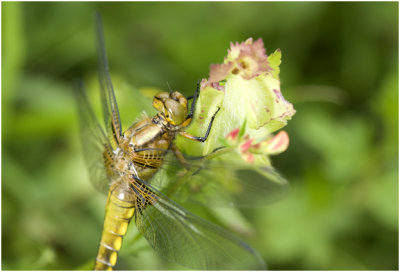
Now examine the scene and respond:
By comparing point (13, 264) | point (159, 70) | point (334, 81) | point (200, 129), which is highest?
point (334, 81)

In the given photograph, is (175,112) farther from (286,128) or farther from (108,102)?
(286,128)

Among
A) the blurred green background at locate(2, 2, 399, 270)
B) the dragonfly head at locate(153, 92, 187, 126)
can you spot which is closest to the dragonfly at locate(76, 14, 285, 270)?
Result: the dragonfly head at locate(153, 92, 187, 126)

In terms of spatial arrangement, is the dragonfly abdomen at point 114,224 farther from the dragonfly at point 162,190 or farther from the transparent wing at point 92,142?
the transparent wing at point 92,142

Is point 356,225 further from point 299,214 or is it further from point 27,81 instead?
point 27,81

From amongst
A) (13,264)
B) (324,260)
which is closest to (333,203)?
(324,260)

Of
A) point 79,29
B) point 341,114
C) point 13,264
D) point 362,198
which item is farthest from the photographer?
point 79,29

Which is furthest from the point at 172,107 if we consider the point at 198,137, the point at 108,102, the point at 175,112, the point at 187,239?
the point at 187,239

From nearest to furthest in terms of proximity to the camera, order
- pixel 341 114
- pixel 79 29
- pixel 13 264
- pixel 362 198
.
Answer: pixel 13 264, pixel 362 198, pixel 341 114, pixel 79 29

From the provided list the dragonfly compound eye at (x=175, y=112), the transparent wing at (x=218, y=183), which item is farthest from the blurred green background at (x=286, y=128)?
the dragonfly compound eye at (x=175, y=112)

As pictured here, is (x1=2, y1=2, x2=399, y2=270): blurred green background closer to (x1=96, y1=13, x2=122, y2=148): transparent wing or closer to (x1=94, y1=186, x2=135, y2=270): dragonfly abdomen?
(x1=96, y1=13, x2=122, y2=148): transparent wing
